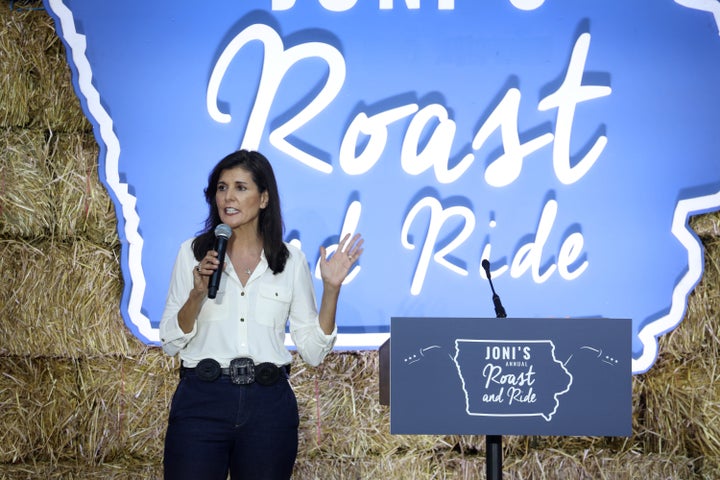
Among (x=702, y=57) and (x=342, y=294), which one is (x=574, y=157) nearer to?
(x=702, y=57)

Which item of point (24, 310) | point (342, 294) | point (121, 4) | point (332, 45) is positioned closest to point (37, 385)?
point (24, 310)

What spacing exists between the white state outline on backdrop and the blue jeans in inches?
38.9

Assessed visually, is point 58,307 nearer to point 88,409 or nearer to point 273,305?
point 88,409

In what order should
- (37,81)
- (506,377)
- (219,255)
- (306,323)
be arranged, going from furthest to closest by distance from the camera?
(37,81), (306,323), (219,255), (506,377)

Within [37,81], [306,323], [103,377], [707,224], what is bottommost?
[103,377]

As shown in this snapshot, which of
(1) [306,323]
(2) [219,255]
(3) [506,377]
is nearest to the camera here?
Result: (3) [506,377]

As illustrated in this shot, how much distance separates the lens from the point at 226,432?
2.56 metres

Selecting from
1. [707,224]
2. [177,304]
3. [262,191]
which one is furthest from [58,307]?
[707,224]

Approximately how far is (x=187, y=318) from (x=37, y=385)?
1.29 metres

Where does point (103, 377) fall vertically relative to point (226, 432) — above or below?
above

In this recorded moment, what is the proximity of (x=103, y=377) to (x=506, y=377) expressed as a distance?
191cm

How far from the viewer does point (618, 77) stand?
3715mm

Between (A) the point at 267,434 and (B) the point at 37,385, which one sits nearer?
(A) the point at 267,434

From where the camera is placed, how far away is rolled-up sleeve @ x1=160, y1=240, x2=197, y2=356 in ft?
8.66
